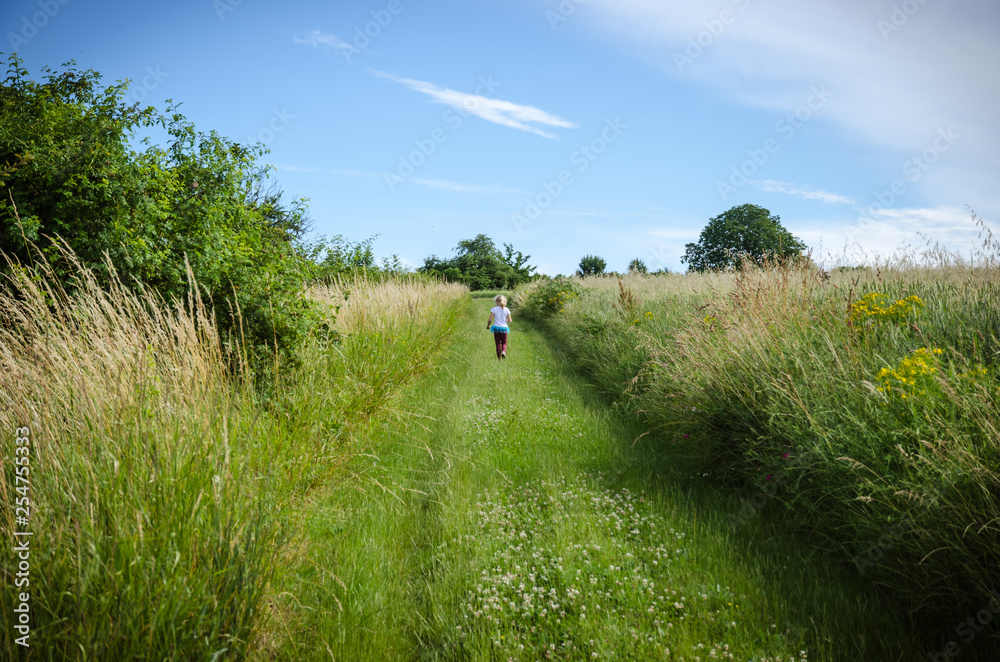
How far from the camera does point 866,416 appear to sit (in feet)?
11.0

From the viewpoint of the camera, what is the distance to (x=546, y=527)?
11.9ft

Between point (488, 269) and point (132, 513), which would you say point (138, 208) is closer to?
point (132, 513)

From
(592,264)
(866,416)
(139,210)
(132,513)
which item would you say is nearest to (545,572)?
(132,513)

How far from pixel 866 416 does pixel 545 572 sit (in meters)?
2.51

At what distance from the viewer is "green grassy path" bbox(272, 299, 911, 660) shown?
250 cm

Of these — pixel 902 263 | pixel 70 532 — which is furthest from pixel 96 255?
pixel 902 263

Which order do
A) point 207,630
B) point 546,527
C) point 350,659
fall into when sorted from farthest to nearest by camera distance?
point 546,527
point 350,659
point 207,630

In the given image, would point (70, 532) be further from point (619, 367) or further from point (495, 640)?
point (619, 367)

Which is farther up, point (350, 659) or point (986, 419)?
point (986, 419)

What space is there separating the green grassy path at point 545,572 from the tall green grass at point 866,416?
40 cm

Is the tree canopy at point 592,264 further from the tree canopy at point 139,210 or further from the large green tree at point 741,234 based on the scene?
→ the tree canopy at point 139,210

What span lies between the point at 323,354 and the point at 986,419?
18.1 ft

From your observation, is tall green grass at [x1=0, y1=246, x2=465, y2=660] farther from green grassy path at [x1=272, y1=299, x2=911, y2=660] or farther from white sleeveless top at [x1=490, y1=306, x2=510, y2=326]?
white sleeveless top at [x1=490, y1=306, x2=510, y2=326]

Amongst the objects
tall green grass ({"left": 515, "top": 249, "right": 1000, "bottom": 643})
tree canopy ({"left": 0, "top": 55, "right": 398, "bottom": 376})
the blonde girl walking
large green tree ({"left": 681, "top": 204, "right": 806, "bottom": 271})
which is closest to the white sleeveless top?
the blonde girl walking
